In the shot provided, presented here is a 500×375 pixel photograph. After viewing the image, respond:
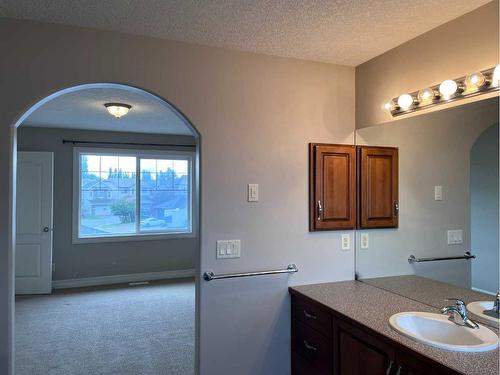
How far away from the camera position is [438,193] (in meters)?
2.23

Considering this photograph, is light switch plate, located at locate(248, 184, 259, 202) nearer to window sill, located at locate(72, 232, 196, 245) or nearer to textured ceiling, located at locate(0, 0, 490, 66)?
textured ceiling, located at locate(0, 0, 490, 66)

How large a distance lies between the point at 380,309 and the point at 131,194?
486 cm

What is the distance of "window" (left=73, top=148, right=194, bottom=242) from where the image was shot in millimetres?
5824

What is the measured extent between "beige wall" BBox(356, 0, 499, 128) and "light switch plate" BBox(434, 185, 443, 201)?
18.1 inches

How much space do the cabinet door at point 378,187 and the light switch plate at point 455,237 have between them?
450 mm

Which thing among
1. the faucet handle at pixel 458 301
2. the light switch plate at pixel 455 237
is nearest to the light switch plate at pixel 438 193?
the light switch plate at pixel 455 237

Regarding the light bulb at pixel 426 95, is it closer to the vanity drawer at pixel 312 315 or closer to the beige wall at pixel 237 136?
the beige wall at pixel 237 136

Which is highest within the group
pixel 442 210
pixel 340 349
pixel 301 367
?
pixel 442 210

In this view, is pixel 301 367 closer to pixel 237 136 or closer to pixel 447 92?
pixel 237 136

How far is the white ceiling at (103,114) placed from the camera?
12.4 ft

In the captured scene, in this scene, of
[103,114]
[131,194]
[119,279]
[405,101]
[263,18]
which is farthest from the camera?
[131,194]

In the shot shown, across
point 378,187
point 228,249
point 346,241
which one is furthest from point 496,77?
point 228,249

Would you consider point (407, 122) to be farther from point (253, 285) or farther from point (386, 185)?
point (253, 285)

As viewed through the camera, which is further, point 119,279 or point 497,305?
point 119,279
